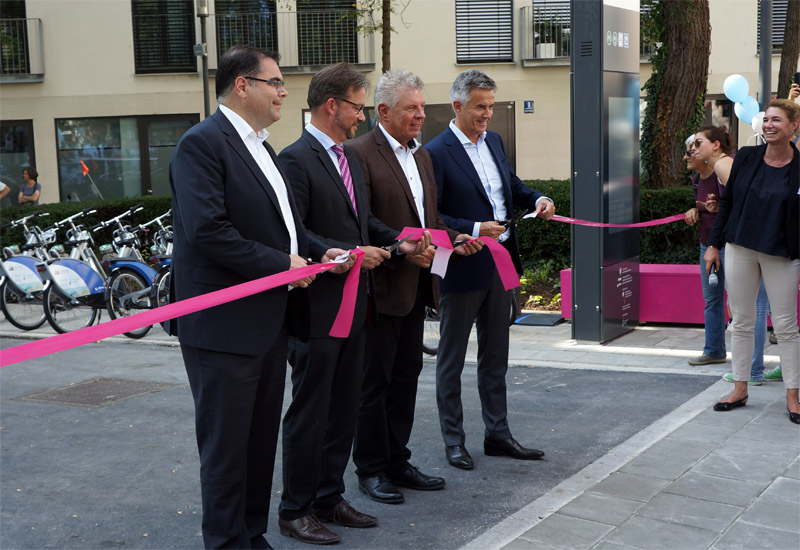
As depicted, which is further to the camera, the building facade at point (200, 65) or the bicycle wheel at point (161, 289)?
the building facade at point (200, 65)

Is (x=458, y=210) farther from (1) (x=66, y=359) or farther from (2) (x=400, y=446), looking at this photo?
(1) (x=66, y=359)

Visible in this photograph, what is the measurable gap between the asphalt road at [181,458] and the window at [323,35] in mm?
17886

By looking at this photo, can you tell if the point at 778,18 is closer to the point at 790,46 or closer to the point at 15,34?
the point at 790,46

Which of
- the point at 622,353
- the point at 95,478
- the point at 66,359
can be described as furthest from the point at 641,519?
the point at 66,359

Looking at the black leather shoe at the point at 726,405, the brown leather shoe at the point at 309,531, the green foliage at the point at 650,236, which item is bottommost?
the black leather shoe at the point at 726,405

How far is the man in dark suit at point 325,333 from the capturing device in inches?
163

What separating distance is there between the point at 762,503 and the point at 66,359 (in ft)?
21.9

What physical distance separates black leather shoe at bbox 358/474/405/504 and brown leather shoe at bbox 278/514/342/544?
0.53m

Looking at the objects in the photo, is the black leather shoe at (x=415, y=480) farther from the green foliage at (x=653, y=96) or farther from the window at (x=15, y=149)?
the window at (x=15, y=149)

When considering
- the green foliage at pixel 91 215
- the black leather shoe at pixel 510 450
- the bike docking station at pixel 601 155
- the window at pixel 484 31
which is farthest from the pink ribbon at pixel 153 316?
the window at pixel 484 31

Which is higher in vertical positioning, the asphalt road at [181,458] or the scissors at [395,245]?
the scissors at [395,245]

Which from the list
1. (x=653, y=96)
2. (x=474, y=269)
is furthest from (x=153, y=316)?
(x=653, y=96)

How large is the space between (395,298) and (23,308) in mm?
7869

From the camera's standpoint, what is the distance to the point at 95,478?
17.3 ft
